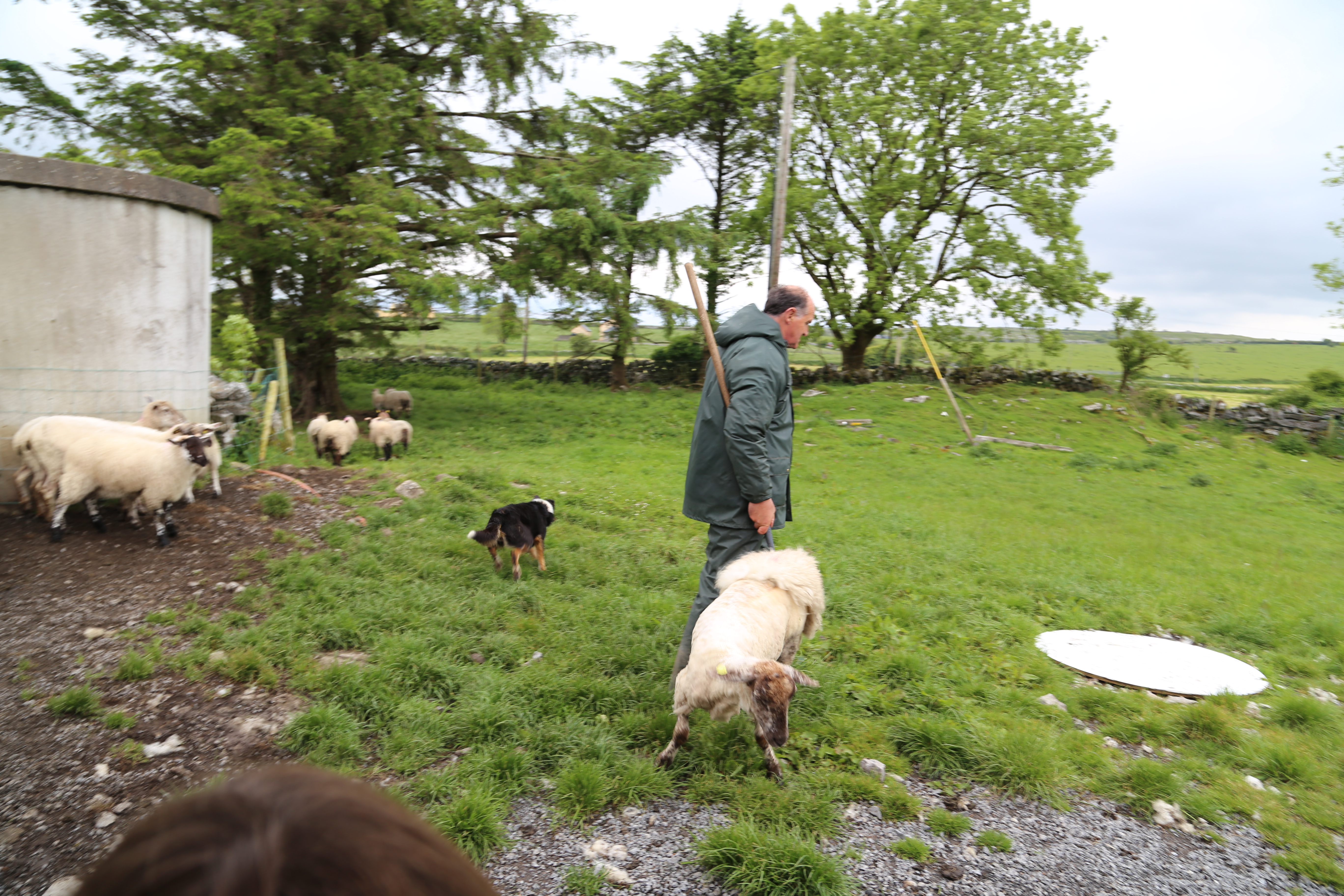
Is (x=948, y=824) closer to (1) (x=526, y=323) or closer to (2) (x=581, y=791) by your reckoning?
(2) (x=581, y=791)

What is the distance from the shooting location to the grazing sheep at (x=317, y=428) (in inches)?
464

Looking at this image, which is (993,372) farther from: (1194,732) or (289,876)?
A: (289,876)

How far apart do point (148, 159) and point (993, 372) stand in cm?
2412

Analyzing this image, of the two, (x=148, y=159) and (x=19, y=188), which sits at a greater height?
(x=148, y=159)

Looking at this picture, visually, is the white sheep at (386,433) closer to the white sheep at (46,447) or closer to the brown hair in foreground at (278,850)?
the white sheep at (46,447)

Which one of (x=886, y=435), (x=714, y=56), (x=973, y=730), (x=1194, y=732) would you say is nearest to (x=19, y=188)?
(x=973, y=730)

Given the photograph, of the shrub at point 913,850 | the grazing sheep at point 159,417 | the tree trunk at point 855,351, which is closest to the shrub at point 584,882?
the shrub at point 913,850

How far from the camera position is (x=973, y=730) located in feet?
14.6

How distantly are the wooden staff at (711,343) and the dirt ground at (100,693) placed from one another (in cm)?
315

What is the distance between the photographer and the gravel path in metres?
3.20

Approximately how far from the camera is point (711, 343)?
4.43 meters

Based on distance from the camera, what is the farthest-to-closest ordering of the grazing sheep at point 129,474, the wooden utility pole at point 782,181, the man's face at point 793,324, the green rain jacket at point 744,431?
1. the wooden utility pole at point 782,181
2. the grazing sheep at point 129,474
3. the man's face at point 793,324
4. the green rain jacket at point 744,431

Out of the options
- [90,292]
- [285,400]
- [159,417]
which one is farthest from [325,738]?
[285,400]

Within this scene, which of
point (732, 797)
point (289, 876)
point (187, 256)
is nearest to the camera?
point (289, 876)
